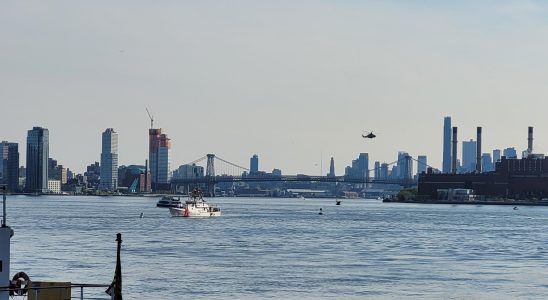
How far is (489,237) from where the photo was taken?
4766 inches

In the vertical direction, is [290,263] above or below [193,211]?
below

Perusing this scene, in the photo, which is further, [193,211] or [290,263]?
[193,211]

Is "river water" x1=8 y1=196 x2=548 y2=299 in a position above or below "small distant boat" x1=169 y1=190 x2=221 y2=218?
below

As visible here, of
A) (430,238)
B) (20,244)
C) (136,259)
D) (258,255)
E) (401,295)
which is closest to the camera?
(401,295)

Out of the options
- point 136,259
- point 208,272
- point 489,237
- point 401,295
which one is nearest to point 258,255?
point 136,259

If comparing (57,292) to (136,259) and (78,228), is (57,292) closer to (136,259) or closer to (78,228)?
(136,259)

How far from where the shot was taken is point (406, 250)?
307 feet

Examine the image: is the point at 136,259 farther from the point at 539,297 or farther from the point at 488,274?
the point at 539,297

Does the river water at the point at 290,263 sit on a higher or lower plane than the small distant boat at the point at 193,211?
lower

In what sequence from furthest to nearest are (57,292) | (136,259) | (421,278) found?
(136,259), (421,278), (57,292)

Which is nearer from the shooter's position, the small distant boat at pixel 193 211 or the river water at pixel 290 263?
the river water at pixel 290 263

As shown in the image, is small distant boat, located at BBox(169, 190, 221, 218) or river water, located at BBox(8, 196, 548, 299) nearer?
river water, located at BBox(8, 196, 548, 299)

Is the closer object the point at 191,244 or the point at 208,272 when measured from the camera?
the point at 208,272

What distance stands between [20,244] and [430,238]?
43.4 meters
